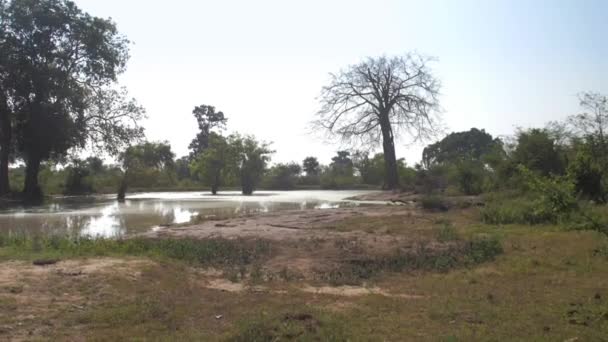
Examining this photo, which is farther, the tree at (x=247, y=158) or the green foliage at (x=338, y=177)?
the green foliage at (x=338, y=177)

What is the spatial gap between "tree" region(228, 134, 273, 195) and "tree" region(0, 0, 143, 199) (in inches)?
481

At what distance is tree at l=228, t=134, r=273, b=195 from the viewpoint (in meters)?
44.2

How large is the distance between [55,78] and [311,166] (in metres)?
42.4

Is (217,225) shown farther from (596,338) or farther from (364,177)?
(364,177)

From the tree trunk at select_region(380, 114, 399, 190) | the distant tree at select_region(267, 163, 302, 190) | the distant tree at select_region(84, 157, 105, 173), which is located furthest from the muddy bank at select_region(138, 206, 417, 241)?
the distant tree at select_region(267, 163, 302, 190)

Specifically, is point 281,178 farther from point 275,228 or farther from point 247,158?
point 275,228

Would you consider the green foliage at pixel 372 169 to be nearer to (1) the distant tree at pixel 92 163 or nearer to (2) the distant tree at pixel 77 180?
(1) the distant tree at pixel 92 163

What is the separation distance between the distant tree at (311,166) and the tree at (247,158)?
21.3m

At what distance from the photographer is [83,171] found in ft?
135

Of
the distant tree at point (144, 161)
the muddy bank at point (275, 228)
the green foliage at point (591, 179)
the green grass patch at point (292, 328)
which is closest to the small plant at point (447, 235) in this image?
the muddy bank at point (275, 228)

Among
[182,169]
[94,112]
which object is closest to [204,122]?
[182,169]

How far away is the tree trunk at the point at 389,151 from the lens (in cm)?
3344

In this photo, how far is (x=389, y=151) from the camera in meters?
33.8

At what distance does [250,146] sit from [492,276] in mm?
38783
